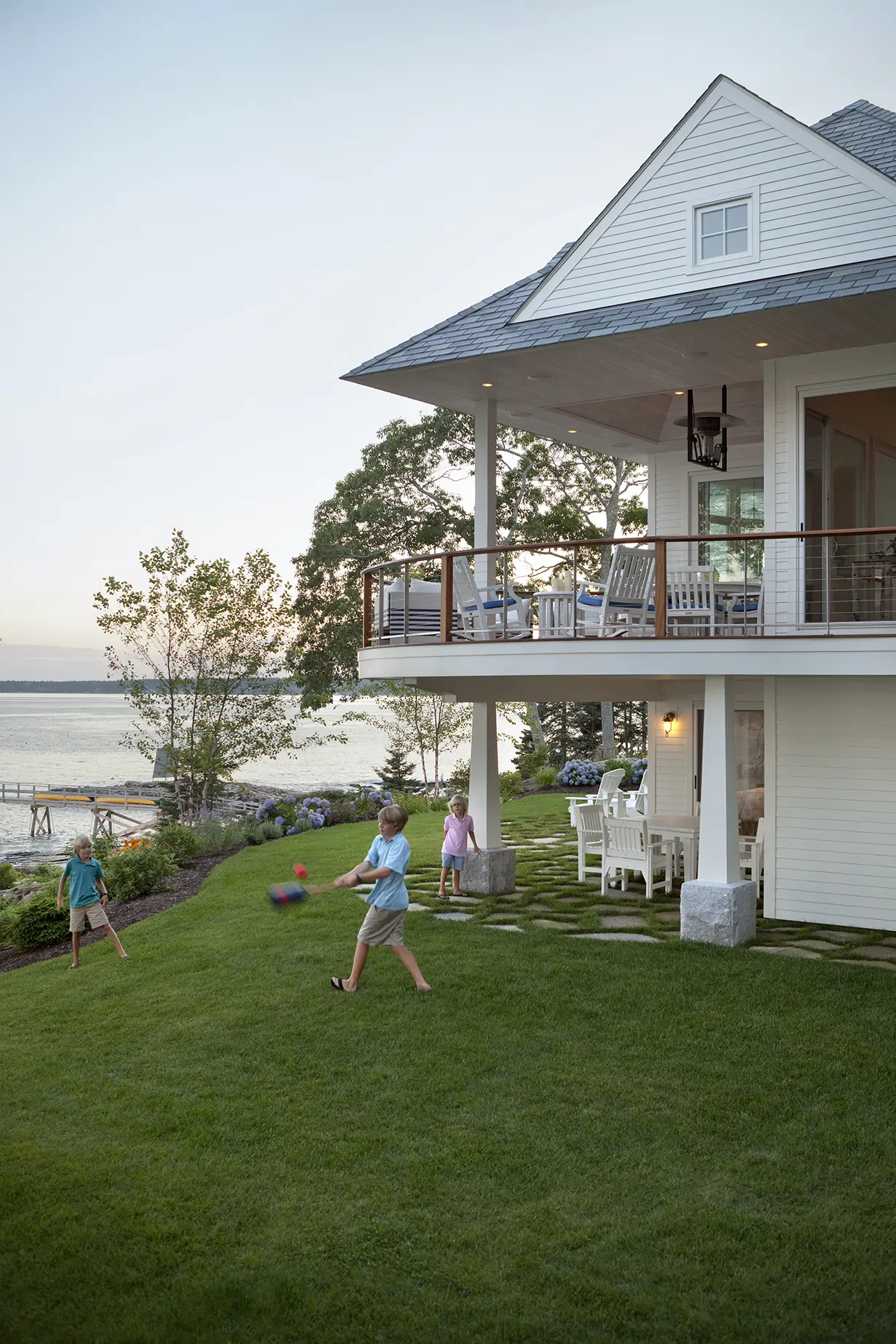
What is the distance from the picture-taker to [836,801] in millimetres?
12117

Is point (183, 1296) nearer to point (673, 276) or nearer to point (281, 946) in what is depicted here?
Answer: point (281, 946)

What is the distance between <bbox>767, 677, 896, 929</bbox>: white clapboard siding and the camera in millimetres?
11836

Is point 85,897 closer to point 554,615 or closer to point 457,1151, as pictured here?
point 554,615

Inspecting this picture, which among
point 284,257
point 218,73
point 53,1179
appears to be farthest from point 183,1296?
point 284,257

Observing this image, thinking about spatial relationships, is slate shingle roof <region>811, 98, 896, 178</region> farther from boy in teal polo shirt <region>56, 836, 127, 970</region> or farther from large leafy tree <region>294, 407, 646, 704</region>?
large leafy tree <region>294, 407, 646, 704</region>

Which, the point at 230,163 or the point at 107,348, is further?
the point at 107,348

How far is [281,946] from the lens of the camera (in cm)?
1130

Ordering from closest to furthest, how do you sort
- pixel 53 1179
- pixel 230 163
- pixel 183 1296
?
1. pixel 183 1296
2. pixel 53 1179
3. pixel 230 163

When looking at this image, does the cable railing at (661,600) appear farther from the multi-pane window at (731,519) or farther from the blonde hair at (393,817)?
the blonde hair at (393,817)

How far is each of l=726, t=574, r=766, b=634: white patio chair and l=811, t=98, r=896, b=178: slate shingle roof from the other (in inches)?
180

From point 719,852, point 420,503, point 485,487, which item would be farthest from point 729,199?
point 420,503

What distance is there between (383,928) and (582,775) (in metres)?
19.8

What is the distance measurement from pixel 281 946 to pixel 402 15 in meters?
12.4

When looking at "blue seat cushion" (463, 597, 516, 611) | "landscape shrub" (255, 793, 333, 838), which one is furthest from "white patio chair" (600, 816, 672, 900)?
"landscape shrub" (255, 793, 333, 838)
